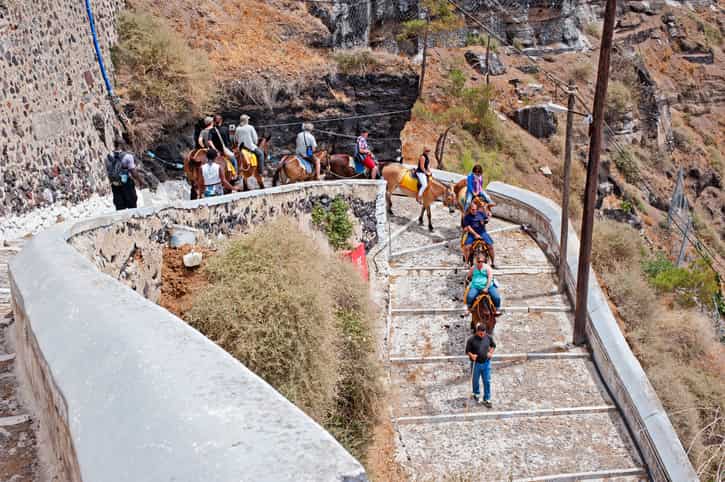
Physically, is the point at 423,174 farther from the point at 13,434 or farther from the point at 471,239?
the point at 13,434

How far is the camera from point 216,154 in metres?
12.0

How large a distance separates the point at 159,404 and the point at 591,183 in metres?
9.98

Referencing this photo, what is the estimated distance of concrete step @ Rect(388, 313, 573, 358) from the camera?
462 inches

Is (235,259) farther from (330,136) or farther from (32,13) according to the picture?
(330,136)

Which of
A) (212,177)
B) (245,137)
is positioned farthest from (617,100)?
(212,177)

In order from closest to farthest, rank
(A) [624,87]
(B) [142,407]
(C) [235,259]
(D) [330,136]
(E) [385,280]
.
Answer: (B) [142,407] < (C) [235,259] < (E) [385,280] < (D) [330,136] < (A) [624,87]

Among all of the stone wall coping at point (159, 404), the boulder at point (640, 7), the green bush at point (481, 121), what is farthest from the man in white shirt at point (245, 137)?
the boulder at point (640, 7)

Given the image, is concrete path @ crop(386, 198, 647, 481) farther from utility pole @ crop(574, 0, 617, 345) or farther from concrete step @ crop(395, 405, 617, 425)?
utility pole @ crop(574, 0, 617, 345)

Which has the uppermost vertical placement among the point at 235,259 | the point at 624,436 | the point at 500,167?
the point at 235,259

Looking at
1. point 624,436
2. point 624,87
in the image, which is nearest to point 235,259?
point 624,436

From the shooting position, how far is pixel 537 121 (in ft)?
132

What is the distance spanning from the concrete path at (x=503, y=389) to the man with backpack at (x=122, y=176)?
4.95m

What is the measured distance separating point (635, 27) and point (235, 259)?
52.1 m

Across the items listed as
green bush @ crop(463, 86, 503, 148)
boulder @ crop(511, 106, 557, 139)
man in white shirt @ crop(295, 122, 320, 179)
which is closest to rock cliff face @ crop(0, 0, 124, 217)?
man in white shirt @ crop(295, 122, 320, 179)
